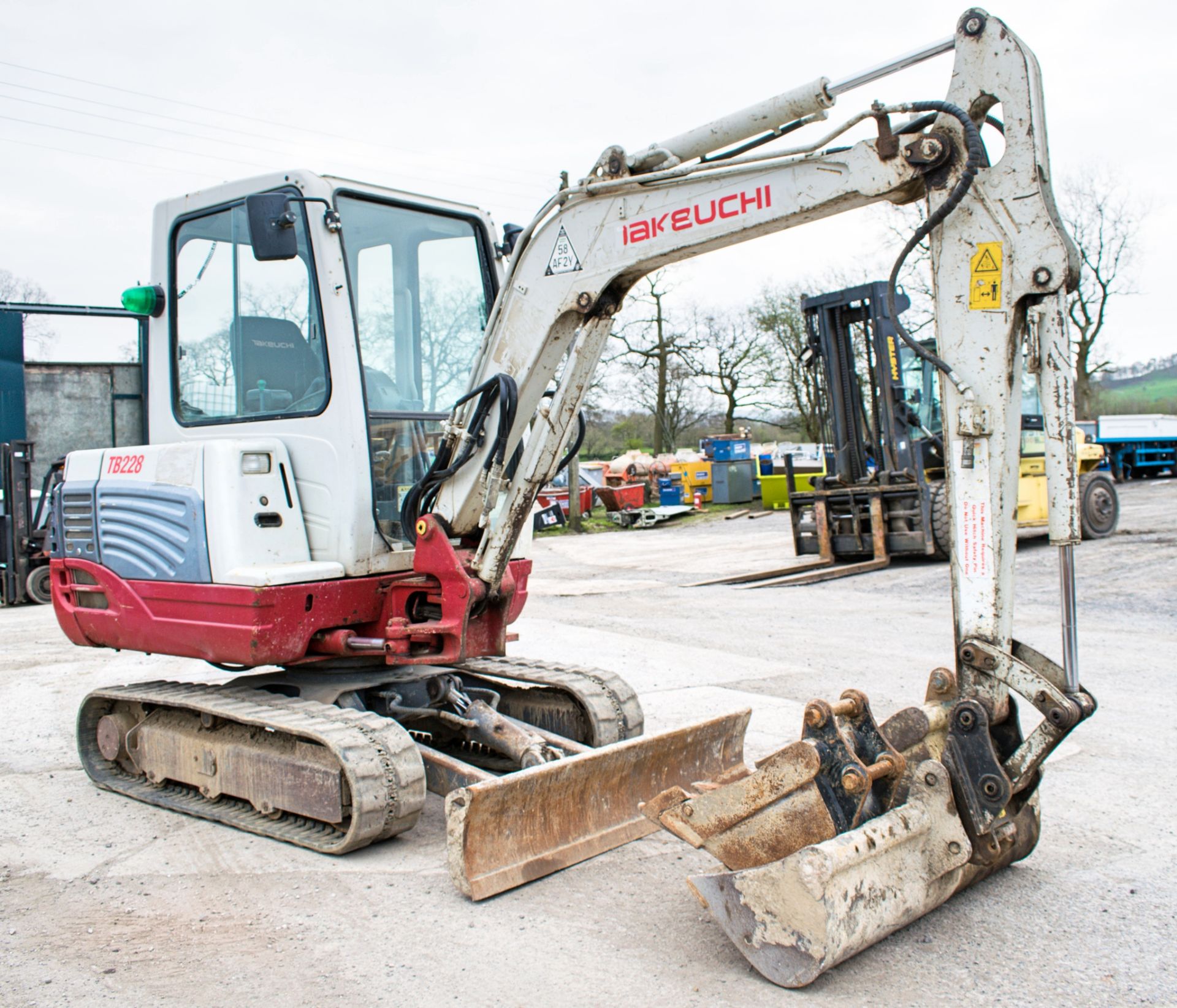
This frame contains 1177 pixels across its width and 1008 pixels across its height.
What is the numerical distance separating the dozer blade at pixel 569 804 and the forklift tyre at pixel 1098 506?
12.2 meters

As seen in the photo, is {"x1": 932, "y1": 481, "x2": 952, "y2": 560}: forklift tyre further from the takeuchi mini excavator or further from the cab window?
the cab window

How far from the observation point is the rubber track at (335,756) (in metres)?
4.21

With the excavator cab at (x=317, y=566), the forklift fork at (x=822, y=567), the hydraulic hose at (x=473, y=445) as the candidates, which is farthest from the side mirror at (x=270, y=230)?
the forklift fork at (x=822, y=567)

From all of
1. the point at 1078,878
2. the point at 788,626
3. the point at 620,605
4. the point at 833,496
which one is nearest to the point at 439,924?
the point at 1078,878

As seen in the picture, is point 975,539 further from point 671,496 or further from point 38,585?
point 671,496

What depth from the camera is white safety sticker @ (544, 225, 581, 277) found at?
461 cm

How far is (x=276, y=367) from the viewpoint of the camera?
507 centimetres

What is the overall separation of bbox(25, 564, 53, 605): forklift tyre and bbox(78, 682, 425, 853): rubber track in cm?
923

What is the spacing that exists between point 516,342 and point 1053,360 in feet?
7.45

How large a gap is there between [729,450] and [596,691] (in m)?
24.3

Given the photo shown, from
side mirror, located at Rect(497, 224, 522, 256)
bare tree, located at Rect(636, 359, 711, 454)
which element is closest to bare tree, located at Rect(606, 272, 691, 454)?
bare tree, located at Rect(636, 359, 711, 454)

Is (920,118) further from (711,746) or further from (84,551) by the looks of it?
(84,551)

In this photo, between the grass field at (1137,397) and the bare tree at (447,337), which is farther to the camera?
the grass field at (1137,397)

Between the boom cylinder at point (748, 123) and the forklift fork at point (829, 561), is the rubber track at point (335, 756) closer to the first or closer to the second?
the boom cylinder at point (748, 123)
